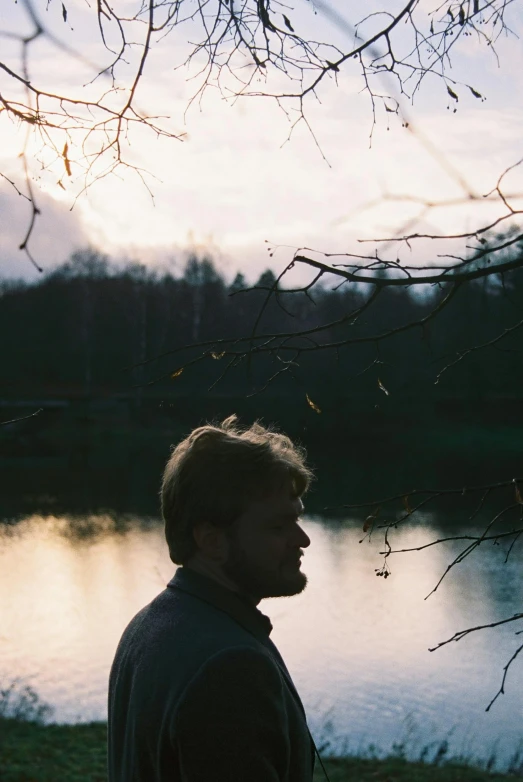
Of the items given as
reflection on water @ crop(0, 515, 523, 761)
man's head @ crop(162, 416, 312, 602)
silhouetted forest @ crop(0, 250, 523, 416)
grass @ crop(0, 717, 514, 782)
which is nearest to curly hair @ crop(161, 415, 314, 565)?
man's head @ crop(162, 416, 312, 602)

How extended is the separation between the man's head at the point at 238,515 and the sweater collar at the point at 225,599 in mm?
21

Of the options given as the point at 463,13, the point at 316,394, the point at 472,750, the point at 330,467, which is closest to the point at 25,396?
the point at 316,394

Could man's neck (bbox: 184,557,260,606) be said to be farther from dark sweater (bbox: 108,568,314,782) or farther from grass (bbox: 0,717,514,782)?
grass (bbox: 0,717,514,782)

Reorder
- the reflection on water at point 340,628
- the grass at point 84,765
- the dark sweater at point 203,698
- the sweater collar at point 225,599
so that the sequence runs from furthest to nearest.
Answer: the reflection on water at point 340,628, the grass at point 84,765, the sweater collar at point 225,599, the dark sweater at point 203,698

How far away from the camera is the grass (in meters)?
5.75

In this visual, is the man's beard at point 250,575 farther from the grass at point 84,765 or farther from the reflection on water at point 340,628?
the reflection on water at point 340,628

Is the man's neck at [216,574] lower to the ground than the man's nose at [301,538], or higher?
lower

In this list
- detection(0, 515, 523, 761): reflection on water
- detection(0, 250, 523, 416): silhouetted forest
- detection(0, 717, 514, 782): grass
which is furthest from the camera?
detection(0, 250, 523, 416): silhouetted forest

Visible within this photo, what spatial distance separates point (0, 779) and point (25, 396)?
2327cm

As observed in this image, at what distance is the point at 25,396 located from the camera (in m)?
27.9

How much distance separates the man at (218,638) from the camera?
44.6 inches

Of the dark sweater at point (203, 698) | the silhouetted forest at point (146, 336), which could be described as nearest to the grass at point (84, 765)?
the dark sweater at point (203, 698)

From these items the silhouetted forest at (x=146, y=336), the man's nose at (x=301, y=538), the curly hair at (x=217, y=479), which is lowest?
the man's nose at (x=301, y=538)

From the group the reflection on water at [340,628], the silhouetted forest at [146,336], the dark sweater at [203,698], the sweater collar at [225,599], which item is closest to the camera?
the dark sweater at [203,698]
